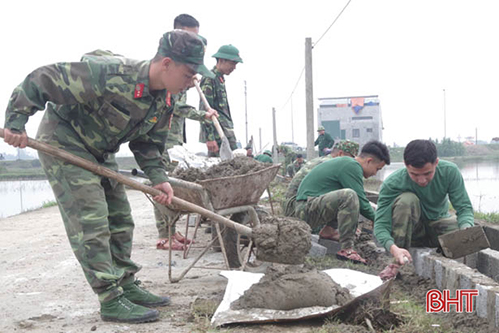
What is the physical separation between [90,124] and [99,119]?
Answer: 7cm

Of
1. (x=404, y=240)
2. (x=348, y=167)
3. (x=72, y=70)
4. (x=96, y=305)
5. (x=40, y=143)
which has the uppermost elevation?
(x=72, y=70)

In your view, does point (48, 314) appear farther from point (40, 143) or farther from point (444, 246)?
point (444, 246)

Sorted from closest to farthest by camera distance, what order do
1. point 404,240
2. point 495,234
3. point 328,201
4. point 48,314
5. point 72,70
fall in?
1. point 72,70
2. point 48,314
3. point 404,240
4. point 328,201
5. point 495,234

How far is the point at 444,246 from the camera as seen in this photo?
371 cm

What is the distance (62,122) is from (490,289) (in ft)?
9.17

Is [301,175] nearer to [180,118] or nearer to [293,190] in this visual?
[293,190]

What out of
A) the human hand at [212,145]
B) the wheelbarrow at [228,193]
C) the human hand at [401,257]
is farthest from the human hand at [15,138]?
the human hand at [212,145]

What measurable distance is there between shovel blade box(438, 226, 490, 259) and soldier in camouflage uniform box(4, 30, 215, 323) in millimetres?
2218

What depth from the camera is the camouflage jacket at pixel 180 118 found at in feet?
16.9

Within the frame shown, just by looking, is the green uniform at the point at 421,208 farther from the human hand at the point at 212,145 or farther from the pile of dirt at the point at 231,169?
the human hand at the point at 212,145

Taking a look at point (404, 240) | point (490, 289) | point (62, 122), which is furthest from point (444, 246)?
point (62, 122)

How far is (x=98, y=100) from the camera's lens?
293cm

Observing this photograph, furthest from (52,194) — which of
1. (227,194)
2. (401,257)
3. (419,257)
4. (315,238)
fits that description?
(401,257)

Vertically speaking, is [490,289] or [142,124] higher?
[142,124]
